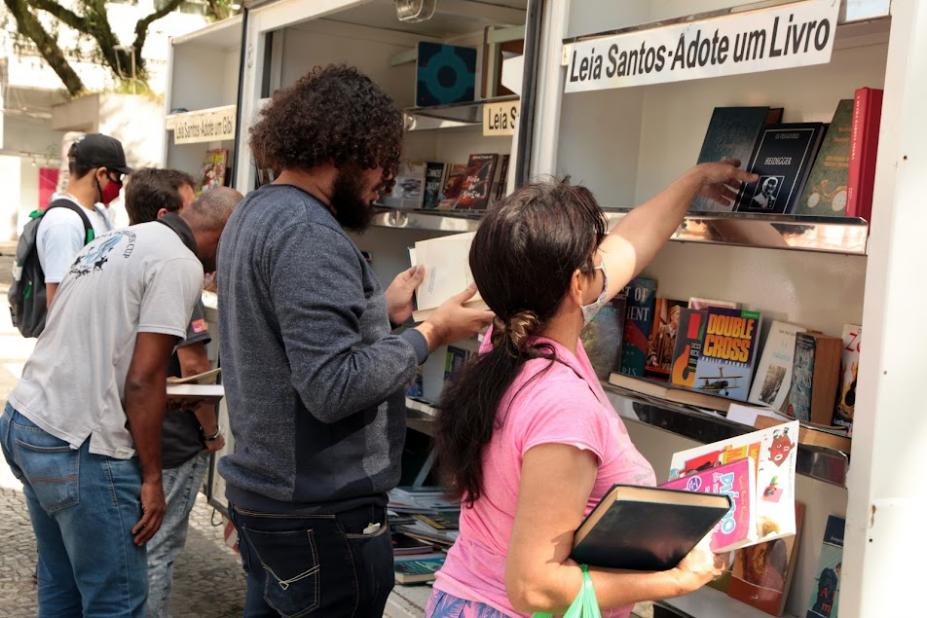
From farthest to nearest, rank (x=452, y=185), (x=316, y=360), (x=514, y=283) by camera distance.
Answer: (x=452, y=185) < (x=316, y=360) < (x=514, y=283)

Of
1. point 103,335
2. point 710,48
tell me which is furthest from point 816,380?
point 103,335

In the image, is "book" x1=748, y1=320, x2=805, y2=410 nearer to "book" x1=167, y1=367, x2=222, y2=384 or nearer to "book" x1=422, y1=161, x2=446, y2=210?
"book" x1=167, y1=367, x2=222, y2=384

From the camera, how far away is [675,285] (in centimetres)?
304

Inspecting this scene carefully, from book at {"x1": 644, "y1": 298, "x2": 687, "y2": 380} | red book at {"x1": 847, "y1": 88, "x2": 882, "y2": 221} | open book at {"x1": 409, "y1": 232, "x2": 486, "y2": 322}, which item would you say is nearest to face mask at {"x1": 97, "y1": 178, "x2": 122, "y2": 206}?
open book at {"x1": 409, "y1": 232, "x2": 486, "y2": 322}

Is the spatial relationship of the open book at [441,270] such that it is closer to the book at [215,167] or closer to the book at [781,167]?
the book at [781,167]

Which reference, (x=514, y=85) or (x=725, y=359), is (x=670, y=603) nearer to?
Answer: (x=725, y=359)

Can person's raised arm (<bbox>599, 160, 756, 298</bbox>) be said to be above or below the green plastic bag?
above

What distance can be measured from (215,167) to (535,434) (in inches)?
168

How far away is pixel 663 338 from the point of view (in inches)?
116

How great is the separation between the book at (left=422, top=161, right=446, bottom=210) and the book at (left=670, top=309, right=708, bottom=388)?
1.67m

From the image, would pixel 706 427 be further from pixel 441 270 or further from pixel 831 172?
pixel 441 270

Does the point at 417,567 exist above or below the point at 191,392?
below

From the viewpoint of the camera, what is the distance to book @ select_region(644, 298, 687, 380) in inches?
114

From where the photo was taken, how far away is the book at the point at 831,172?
236 cm
